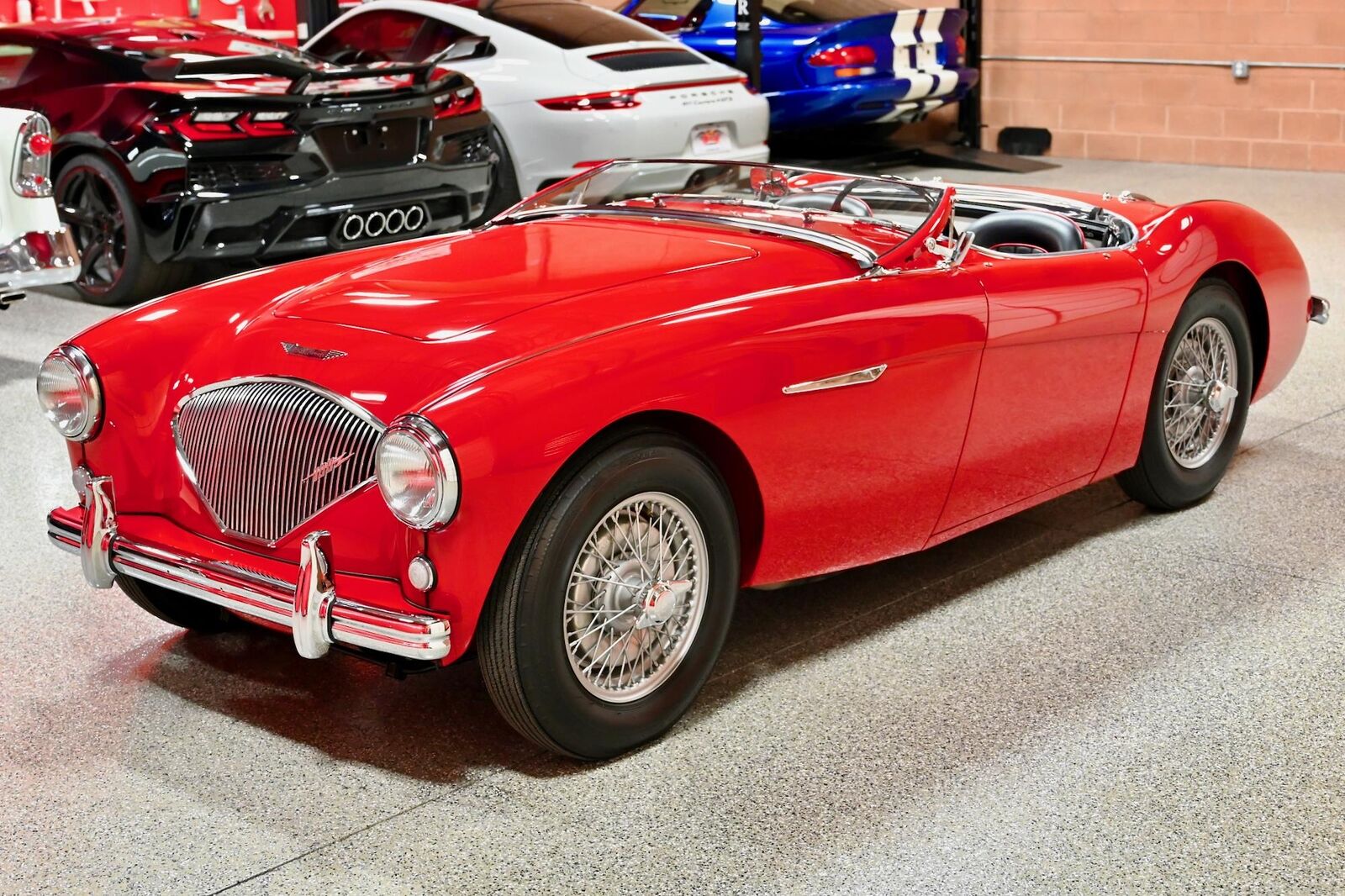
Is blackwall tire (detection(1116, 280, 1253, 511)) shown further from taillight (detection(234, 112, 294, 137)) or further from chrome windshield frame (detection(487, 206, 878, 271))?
taillight (detection(234, 112, 294, 137))

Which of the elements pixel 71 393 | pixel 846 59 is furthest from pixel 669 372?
pixel 846 59

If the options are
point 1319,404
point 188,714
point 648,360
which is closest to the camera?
point 648,360

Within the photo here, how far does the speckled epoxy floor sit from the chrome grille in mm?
482

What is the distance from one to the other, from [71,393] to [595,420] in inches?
48.3

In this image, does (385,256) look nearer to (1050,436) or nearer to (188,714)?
(188,714)

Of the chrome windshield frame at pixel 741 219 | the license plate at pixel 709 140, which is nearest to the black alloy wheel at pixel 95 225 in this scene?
the license plate at pixel 709 140

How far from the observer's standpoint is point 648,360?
2.79 metres

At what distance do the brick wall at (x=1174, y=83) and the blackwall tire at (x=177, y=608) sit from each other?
10.3 m

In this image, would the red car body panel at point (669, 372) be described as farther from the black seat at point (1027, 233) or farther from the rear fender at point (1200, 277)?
the black seat at point (1027, 233)

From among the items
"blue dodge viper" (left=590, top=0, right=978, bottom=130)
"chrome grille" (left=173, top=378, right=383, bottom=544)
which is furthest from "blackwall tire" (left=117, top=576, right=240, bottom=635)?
"blue dodge viper" (left=590, top=0, right=978, bottom=130)

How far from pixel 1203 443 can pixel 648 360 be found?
7.24 feet

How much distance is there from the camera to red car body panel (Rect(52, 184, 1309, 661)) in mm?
2664

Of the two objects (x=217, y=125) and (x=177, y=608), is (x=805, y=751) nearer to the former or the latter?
(x=177, y=608)

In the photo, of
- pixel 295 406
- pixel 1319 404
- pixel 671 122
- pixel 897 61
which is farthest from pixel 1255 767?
pixel 897 61
